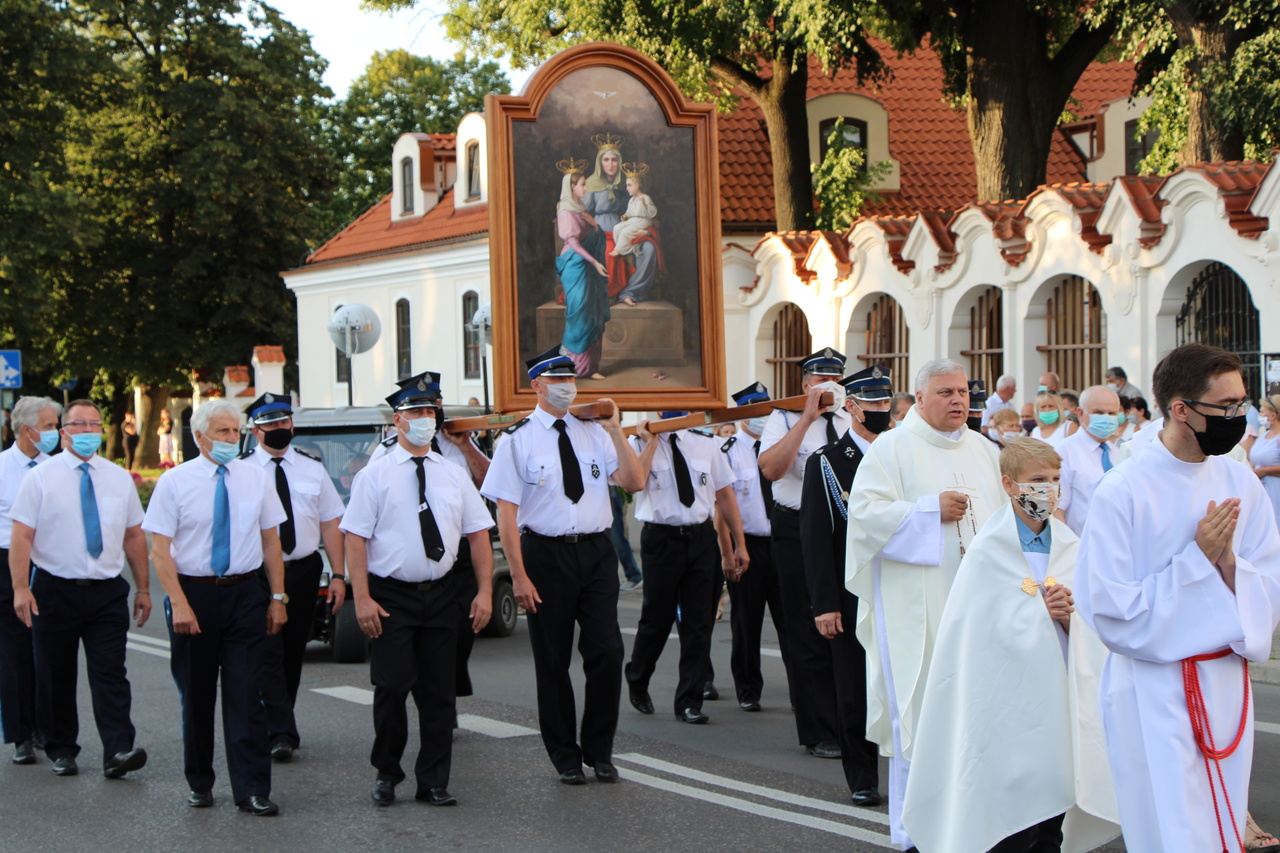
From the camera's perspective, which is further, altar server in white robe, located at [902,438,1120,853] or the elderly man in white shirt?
the elderly man in white shirt

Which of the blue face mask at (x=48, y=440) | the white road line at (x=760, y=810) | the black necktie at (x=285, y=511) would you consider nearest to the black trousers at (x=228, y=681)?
the black necktie at (x=285, y=511)

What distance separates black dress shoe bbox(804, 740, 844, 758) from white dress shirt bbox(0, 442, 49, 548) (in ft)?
14.9

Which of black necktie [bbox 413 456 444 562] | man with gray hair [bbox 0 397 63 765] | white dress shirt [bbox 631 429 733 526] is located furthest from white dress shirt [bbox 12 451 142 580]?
white dress shirt [bbox 631 429 733 526]

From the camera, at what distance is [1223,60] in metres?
19.6

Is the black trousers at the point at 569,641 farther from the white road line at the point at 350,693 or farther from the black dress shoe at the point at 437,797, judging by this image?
the white road line at the point at 350,693

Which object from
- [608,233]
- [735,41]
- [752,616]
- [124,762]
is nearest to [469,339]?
[735,41]

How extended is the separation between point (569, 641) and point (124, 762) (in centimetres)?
236

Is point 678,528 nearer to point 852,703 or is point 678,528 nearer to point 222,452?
point 852,703

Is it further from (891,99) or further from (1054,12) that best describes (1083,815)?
(891,99)

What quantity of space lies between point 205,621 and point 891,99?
89.1ft

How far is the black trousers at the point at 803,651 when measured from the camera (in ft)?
26.0

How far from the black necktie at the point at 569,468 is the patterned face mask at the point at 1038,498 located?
292cm

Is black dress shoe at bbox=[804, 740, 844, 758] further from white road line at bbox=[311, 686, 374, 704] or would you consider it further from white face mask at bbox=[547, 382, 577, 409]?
white road line at bbox=[311, 686, 374, 704]

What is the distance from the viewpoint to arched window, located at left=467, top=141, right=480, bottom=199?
35281 millimetres
